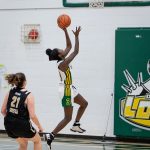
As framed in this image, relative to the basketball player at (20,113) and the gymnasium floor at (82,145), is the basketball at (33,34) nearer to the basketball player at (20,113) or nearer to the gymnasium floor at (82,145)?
the gymnasium floor at (82,145)

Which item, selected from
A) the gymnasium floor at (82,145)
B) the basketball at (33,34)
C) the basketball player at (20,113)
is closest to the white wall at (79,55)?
the basketball at (33,34)

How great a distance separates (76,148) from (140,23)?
3.69 meters

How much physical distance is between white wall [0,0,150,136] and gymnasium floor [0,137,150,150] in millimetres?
563

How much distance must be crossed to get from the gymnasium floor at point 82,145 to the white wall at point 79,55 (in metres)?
0.56

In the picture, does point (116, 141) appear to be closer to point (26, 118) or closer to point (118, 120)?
point (118, 120)

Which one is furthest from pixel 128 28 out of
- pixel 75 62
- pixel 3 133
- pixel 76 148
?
pixel 3 133

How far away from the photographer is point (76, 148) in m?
10.3

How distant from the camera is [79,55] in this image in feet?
38.5

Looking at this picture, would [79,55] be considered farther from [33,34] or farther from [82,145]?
[82,145]

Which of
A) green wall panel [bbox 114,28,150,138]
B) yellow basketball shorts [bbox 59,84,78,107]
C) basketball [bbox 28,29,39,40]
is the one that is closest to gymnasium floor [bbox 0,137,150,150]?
green wall panel [bbox 114,28,150,138]

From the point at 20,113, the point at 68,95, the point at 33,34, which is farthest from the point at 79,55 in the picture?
the point at 20,113

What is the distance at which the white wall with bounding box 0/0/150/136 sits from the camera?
37.8ft

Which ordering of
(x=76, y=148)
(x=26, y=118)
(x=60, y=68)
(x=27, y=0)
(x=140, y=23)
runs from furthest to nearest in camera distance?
(x=27, y=0)
(x=140, y=23)
(x=76, y=148)
(x=60, y=68)
(x=26, y=118)

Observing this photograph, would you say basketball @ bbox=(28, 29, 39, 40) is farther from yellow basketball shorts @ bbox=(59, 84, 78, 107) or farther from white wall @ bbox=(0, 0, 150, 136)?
yellow basketball shorts @ bbox=(59, 84, 78, 107)
